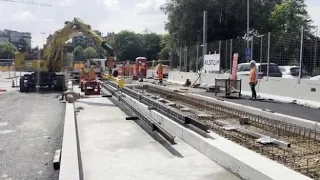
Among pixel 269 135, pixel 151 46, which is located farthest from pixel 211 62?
pixel 151 46

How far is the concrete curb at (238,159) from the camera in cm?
532

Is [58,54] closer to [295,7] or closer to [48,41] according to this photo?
[48,41]

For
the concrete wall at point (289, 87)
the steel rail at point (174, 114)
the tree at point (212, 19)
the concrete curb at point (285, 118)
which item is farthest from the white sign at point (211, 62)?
the tree at point (212, 19)

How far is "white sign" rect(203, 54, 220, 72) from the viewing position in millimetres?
25281

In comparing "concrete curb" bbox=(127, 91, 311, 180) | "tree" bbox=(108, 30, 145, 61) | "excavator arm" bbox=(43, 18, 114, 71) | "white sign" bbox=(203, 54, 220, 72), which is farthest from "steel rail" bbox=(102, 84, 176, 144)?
"tree" bbox=(108, 30, 145, 61)

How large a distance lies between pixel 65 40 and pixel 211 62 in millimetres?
9785

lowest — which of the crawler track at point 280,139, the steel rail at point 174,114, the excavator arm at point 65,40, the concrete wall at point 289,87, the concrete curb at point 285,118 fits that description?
the crawler track at point 280,139

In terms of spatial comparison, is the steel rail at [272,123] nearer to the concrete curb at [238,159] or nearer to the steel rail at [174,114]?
the steel rail at [174,114]

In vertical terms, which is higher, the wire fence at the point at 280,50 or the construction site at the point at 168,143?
the wire fence at the point at 280,50

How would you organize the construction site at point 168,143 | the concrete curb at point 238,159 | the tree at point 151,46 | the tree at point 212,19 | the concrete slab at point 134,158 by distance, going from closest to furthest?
the concrete curb at point 238,159
the construction site at point 168,143
the concrete slab at point 134,158
the tree at point 212,19
the tree at point 151,46

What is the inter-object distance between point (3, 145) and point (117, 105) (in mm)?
7098

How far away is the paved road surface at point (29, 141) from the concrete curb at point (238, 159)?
108 inches

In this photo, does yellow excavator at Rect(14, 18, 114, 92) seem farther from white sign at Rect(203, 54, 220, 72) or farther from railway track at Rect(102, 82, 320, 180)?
railway track at Rect(102, 82, 320, 180)

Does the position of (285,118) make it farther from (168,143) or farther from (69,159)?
(69,159)
